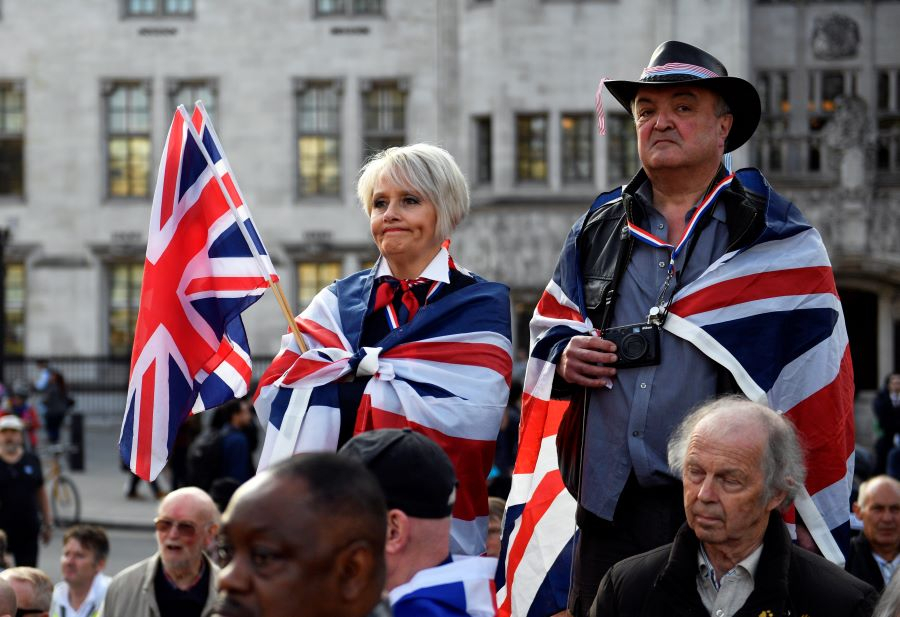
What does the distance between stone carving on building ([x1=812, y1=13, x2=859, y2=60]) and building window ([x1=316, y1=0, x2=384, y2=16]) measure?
877cm

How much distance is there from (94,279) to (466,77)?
29.0ft

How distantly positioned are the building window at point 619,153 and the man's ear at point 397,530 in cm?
2746

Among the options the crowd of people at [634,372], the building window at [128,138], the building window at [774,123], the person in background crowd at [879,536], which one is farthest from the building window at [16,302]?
the crowd of people at [634,372]

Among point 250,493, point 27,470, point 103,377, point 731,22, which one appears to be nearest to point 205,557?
point 250,493

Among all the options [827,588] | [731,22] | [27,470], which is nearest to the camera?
[827,588]

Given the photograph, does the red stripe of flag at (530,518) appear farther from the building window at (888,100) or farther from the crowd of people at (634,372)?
the building window at (888,100)

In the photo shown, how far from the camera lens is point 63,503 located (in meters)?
20.2

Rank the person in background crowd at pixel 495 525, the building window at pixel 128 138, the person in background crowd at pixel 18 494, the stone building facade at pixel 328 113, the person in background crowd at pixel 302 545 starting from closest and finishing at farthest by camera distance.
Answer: the person in background crowd at pixel 302 545
the person in background crowd at pixel 495 525
the person in background crowd at pixel 18 494
the stone building facade at pixel 328 113
the building window at pixel 128 138

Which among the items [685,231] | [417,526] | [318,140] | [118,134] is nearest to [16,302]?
[118,134]

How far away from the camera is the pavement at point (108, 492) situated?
1998cm

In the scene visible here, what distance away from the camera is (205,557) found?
22.0 ft

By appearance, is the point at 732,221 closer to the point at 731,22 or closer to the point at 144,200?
the point at 731,22

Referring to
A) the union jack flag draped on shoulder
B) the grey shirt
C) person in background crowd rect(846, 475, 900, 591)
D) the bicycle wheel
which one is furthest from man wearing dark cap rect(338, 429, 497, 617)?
the bicycle wheel

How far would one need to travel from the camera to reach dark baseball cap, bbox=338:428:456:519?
10.8 feet
